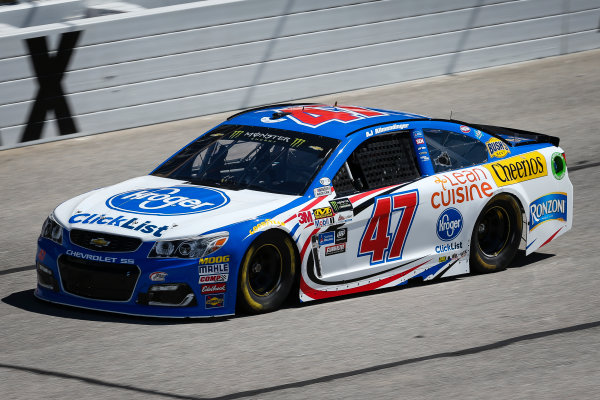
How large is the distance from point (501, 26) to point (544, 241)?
345 inches

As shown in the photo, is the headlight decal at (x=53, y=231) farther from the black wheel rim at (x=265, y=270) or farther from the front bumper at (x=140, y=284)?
the black wheel rim at (x=265, y=270)

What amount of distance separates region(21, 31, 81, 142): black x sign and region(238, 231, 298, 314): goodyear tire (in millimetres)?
6584

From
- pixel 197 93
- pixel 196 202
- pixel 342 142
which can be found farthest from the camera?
pixel 197 93

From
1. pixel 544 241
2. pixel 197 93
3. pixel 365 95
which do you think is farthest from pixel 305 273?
pixel 365 95

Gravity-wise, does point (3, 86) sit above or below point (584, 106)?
above

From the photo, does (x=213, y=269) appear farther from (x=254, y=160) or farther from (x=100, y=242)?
(x=254, y=160)

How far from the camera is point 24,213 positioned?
1055 centimetres

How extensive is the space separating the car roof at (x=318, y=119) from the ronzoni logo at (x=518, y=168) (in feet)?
2.55

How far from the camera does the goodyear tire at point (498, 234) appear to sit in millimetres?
8586

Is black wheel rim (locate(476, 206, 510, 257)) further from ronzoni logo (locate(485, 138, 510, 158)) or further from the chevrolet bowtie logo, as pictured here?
the chevrolet bowtie logo

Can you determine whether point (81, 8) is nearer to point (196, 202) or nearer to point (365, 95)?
point (365, 95)

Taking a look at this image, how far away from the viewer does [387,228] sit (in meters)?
7.79

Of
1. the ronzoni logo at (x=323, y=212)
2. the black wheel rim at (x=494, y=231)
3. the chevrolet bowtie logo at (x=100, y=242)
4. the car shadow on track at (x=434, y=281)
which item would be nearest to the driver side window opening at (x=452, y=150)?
the black wheel rim at (x=494, y=231)

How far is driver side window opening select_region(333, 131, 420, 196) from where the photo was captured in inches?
303
